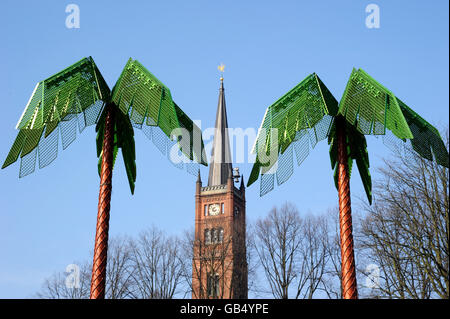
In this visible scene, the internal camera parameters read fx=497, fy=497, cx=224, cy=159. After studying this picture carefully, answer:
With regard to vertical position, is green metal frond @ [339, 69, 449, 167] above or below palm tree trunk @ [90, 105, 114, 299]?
above

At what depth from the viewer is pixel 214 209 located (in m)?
81.2

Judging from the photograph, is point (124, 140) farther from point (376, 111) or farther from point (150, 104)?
point (376, 111)

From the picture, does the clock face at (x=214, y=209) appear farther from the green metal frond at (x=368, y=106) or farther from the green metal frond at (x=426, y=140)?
the green metal frond at (x=368, y=106)

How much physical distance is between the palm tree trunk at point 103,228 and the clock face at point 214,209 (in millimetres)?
74765

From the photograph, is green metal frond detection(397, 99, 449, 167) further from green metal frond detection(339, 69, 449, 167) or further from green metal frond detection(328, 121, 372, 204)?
green metal frond detection(328, 121, 372, 204)

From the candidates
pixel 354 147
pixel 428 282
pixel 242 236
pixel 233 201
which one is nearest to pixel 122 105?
pixel 354 147

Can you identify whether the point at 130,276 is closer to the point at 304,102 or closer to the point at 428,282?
the point at 428,282

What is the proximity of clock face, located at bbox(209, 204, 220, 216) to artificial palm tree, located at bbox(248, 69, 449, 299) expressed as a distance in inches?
2905

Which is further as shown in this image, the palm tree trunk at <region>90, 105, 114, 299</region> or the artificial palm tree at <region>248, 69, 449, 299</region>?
the artificial palm tree at <region>248, 69, 449, 299</region>

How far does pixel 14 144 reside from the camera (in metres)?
6.48

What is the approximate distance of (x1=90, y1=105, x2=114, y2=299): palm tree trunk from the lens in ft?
18.4

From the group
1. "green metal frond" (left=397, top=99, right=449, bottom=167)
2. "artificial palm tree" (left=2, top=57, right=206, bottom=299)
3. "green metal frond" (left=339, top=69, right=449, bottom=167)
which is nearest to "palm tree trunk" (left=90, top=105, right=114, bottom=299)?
"artificial palm tree" (left=2, top=57, right=206, bottom=299)
